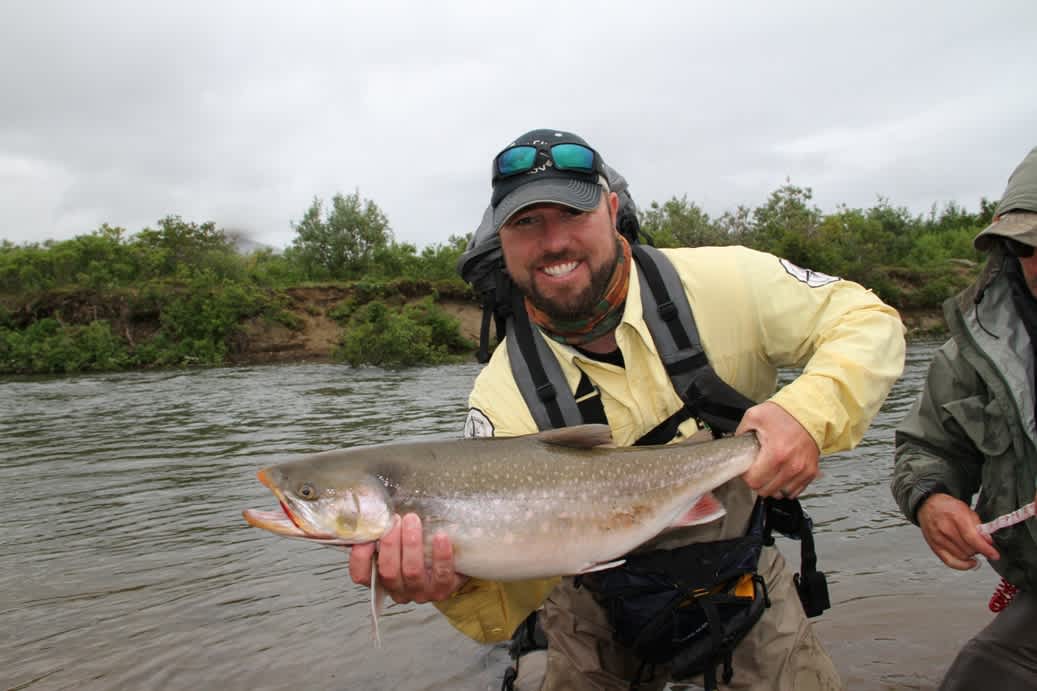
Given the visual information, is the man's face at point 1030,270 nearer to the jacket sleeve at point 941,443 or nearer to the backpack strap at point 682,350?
the jacket sleeve at point 941,443

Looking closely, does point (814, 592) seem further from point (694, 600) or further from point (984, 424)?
point (984, 424)

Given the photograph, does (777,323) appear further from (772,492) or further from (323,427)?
(323,427)

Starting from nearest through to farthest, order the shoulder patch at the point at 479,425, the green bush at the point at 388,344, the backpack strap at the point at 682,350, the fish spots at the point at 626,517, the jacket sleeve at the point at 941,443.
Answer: the fish spots at the point at 626,517
the backpack strap at the point at 682,350
the jacket sleeve at the point at 941,443
the shoulder patch at the point at 479,425
the green bush at the point at 388,344

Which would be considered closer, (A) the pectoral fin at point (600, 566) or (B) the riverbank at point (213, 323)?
(A) the pectoral fin at point (600, 566)

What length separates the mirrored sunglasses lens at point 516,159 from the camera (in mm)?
3324

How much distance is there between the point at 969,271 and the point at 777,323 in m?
45.2

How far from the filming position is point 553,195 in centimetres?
312

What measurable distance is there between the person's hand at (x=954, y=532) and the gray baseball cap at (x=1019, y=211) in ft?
3.42

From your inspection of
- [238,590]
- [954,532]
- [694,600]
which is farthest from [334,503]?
[238,590]

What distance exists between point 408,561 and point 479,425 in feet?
2.77

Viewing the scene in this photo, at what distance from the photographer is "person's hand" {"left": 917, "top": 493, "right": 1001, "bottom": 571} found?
2904 mm

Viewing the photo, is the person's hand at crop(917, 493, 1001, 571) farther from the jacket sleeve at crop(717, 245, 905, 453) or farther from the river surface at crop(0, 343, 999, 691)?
the river surface at crop(0, 343, 999, 691)

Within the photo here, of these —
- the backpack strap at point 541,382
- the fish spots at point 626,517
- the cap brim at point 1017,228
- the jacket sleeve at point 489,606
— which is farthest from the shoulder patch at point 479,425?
the cap brim at point 1017,228

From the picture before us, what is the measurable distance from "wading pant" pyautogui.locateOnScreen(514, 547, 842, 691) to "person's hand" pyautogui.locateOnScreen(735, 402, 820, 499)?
29.2 inches
